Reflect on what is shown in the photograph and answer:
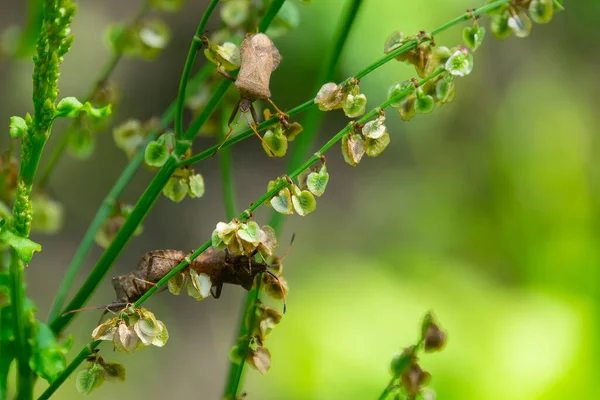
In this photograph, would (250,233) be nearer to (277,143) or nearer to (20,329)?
(277,143)

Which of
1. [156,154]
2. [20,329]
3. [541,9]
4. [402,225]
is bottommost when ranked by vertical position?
[20,329]

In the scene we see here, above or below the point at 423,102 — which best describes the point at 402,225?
above

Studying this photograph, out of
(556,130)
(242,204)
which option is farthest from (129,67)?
(556,130)

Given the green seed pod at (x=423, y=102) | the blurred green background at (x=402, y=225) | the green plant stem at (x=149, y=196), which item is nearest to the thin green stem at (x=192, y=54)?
the green plant stem at (x=149, y=196)

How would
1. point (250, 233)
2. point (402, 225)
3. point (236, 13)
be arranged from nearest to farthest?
point (250, 233) → point (236, 13) → point (402, 225)

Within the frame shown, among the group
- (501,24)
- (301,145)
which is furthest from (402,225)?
(501,24)
